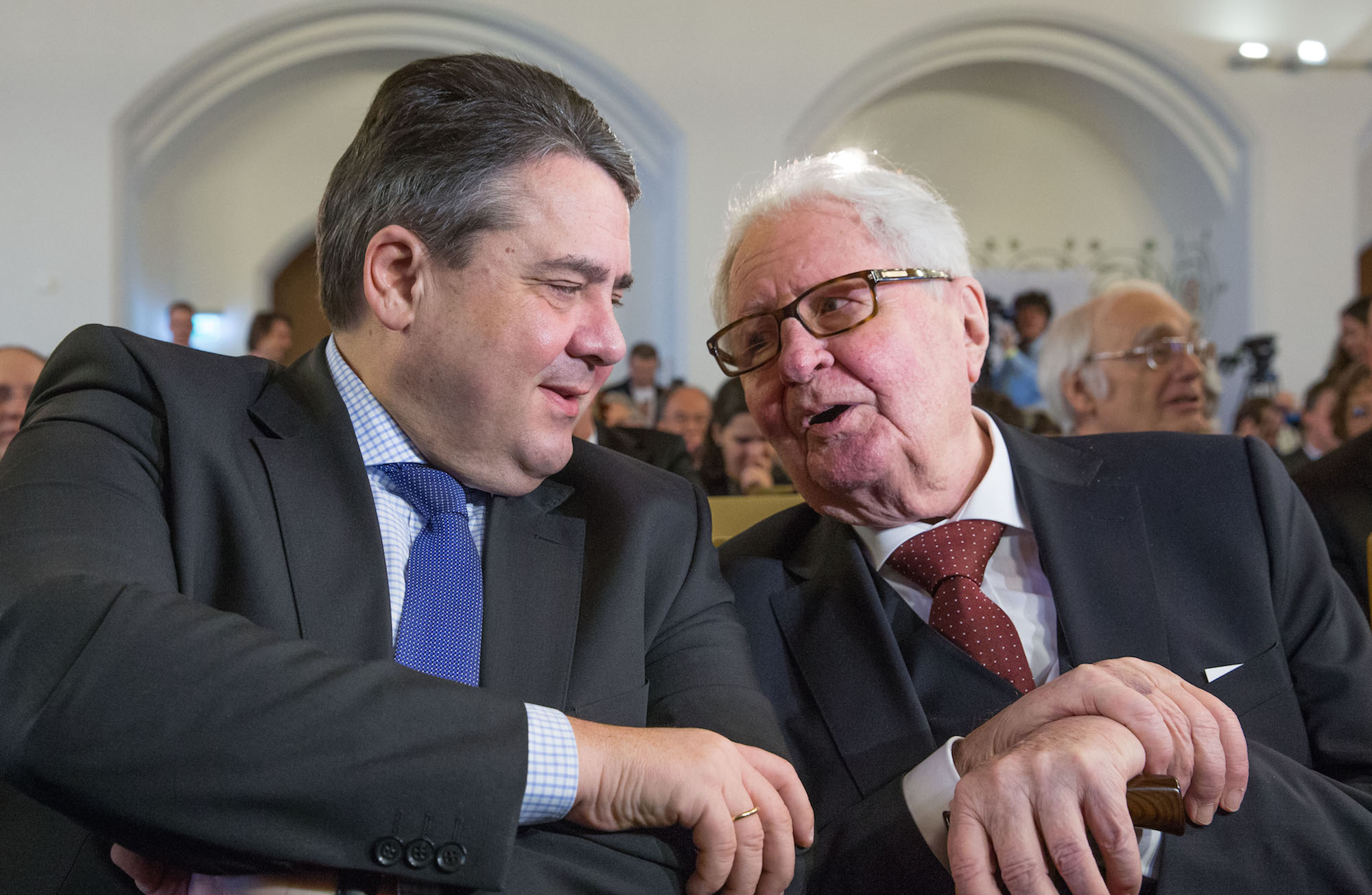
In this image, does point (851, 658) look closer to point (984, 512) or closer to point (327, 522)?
point (984, 512)

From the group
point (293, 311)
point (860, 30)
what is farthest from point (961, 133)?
point (293, 311)

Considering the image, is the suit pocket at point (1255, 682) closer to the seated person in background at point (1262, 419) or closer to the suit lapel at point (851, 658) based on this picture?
the suit lapel at point (851, 658)

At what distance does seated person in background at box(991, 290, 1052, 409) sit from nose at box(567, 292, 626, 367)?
22.8 feet

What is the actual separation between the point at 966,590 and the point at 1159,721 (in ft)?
1.44

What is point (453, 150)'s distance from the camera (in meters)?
1.42

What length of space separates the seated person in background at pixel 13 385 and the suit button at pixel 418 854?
290 cm

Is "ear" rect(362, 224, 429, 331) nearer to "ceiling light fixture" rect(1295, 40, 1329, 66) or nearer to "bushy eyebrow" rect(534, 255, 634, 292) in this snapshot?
"bushy eyebrow" rect(534, 255, 634, 292)

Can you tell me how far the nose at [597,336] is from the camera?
1.41m

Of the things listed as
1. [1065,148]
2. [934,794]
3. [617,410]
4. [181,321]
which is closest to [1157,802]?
[934,794]

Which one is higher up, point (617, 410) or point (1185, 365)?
point (1185, 365)

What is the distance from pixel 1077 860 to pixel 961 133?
32.3 ft

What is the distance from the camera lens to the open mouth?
1.69m

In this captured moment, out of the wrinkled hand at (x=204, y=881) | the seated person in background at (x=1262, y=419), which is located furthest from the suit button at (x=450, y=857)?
the seated person in background at (x=1262, y=419)

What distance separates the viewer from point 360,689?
1.01 meters
